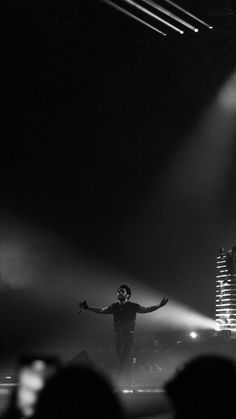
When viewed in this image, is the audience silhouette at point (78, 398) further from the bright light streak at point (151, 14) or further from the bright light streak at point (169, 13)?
the bright light streak at point (151, 14)

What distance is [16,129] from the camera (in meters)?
15.9

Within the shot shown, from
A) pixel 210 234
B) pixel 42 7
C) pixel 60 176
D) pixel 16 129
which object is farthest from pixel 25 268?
pixel 42 7

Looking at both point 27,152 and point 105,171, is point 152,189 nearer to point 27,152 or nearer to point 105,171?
point 105,171

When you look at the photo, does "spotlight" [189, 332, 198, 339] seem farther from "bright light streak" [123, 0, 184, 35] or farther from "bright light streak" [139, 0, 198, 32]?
"bright light streak" [123, 0, 184, 35]

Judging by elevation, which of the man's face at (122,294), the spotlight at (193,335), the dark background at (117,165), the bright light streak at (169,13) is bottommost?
the spotlight at (193,335)

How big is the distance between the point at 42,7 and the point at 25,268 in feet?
21.6

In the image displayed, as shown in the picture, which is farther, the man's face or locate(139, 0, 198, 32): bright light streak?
locate(139, 0, 198, 32): bright light streak

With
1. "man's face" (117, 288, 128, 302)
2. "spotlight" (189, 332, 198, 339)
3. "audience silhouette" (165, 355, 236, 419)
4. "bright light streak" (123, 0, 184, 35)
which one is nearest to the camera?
"audience silhouette" (165, 355, 236, 419)

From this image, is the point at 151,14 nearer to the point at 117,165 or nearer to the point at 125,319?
the point at 117,165

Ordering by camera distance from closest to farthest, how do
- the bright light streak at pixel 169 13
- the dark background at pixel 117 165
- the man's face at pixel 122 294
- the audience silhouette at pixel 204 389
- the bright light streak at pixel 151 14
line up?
the audience silhouette at pixel 204 389
the man's face at pixel 122 294
the bright light streak at pixel 169 13
the bright light streak at pixel 151 14
the dark background at pixel 117 165

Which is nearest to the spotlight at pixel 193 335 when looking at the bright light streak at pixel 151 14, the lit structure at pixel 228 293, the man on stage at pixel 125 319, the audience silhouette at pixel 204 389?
the lit structure at pixel 228 293

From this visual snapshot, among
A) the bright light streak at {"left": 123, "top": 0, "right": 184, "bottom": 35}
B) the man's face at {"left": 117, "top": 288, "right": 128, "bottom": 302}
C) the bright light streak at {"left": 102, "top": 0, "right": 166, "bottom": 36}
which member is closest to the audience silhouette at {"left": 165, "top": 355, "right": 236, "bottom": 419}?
the man's face at {"left": 117, "top": 288, "right": 128, "bottom": 302}

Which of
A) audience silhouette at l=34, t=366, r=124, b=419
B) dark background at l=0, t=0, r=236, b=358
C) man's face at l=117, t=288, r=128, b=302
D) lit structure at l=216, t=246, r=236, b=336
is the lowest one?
audience silhouette at l=34, t=366, r=124, b=419

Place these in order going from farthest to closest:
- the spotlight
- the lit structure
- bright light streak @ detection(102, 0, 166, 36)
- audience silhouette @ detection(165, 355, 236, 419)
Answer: the lit structure, the spotlight, bright light streak @ detection(102, 0, 166, 36), audience silhouette @ detection(165, 355, 236, 419)
